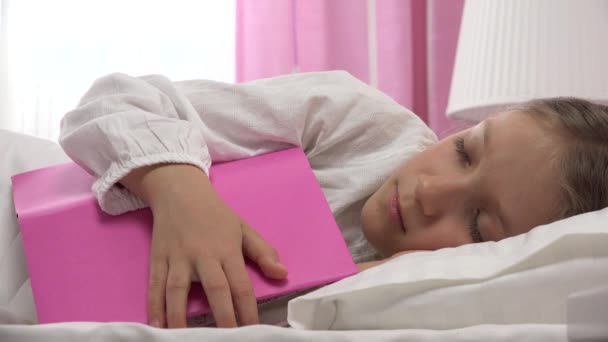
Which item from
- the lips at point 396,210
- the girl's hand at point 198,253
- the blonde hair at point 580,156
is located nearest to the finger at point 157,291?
the girl's hand at point 198,253

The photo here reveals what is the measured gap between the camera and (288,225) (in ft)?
1.96

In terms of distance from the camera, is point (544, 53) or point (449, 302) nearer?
point (449, 302)

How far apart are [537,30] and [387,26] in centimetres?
56

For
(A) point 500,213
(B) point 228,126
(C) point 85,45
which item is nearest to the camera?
(A) point 500,213

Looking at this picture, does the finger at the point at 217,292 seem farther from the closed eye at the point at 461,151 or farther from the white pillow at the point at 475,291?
the closed eye at the point at 461,151

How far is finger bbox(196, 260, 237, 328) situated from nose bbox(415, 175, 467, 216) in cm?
27

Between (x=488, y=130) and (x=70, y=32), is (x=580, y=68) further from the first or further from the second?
(x=70, y=32)

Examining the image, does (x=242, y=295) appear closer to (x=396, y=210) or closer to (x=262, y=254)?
(x=262, y=254)

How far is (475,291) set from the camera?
0.43 metres

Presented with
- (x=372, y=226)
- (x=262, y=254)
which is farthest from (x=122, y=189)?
(x=372, y=226)

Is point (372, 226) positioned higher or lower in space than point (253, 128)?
lower

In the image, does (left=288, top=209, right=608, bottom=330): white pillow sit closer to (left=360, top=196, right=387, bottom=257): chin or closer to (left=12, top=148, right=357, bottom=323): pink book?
(left=12, top=148, right=357, bottom=323): pink book

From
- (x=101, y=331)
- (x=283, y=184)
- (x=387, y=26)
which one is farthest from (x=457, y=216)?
(x=387, y=26)

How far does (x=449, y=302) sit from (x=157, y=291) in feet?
0.73
